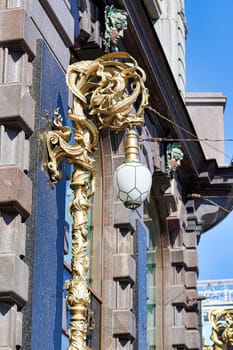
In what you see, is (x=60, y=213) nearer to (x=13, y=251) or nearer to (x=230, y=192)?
(x=13, y=251)

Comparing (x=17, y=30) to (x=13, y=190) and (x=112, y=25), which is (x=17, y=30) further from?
(x=112, y=25)

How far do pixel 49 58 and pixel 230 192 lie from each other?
1296 cm

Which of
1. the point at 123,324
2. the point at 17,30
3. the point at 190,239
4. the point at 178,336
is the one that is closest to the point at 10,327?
the point at 17,30

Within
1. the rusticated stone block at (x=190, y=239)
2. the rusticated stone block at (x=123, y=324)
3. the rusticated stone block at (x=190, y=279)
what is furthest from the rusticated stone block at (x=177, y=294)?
the rusticated stone block at (x=123, y=324)

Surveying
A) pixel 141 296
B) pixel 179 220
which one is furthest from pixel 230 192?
pixel 141 296

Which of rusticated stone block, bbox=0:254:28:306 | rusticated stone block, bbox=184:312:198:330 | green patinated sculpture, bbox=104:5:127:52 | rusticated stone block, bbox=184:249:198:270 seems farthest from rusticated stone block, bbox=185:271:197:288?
rusticated stone block, bbox=0:254:28:306

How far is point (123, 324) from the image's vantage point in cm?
1652

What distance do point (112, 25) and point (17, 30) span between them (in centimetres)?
477

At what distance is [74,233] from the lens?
37.3 ft

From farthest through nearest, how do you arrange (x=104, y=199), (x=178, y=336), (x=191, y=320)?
(x=191, y=320)
(x=178, y=336)
(x=104, y=199)

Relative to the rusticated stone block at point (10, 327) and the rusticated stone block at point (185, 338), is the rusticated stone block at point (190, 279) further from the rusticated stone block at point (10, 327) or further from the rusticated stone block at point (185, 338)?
the rusticated stone block at point (10, 327)

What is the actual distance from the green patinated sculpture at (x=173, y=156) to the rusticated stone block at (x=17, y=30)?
9.48 m

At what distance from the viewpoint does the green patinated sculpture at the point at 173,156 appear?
2144 cm

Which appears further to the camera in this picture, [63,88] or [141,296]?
[141,296]
